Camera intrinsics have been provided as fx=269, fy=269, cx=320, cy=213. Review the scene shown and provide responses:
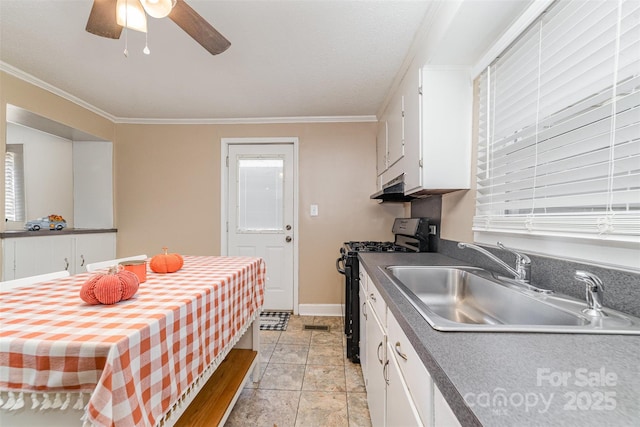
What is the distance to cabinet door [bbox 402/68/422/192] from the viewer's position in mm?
1749

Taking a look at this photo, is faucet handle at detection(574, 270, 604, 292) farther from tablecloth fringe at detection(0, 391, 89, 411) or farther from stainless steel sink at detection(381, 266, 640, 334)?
tablecloth fringe at detection(0, 391, 89, 411)

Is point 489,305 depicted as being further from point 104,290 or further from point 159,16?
point 159,16

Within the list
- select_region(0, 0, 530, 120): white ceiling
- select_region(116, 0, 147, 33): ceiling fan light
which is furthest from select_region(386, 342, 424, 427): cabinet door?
select_region(116, 0, 147, 33): ceiling fan light

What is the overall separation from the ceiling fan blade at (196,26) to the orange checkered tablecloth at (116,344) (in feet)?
4.08

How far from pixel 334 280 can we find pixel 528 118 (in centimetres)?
251

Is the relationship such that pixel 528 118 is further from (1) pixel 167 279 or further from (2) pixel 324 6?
(1) pixel 167 279

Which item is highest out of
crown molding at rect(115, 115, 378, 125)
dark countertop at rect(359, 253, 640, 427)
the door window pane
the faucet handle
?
crown molding at rect(115, 115, 378, 125)

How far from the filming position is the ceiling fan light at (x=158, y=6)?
1.18 meters

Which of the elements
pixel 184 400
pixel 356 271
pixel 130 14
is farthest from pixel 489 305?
pixel 130 14

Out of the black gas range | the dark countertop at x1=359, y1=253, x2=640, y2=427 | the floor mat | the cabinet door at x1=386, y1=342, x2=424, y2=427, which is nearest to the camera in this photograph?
the dark countertop at x1=359, y1=253, x2=640, y2=427

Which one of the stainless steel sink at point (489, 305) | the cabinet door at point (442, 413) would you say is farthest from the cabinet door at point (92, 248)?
the cabinet door at point (442, 413)

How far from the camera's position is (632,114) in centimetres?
79

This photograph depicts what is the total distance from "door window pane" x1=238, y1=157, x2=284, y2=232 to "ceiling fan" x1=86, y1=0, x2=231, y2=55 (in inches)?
76.8

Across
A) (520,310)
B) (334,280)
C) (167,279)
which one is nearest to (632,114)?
(520,310)
